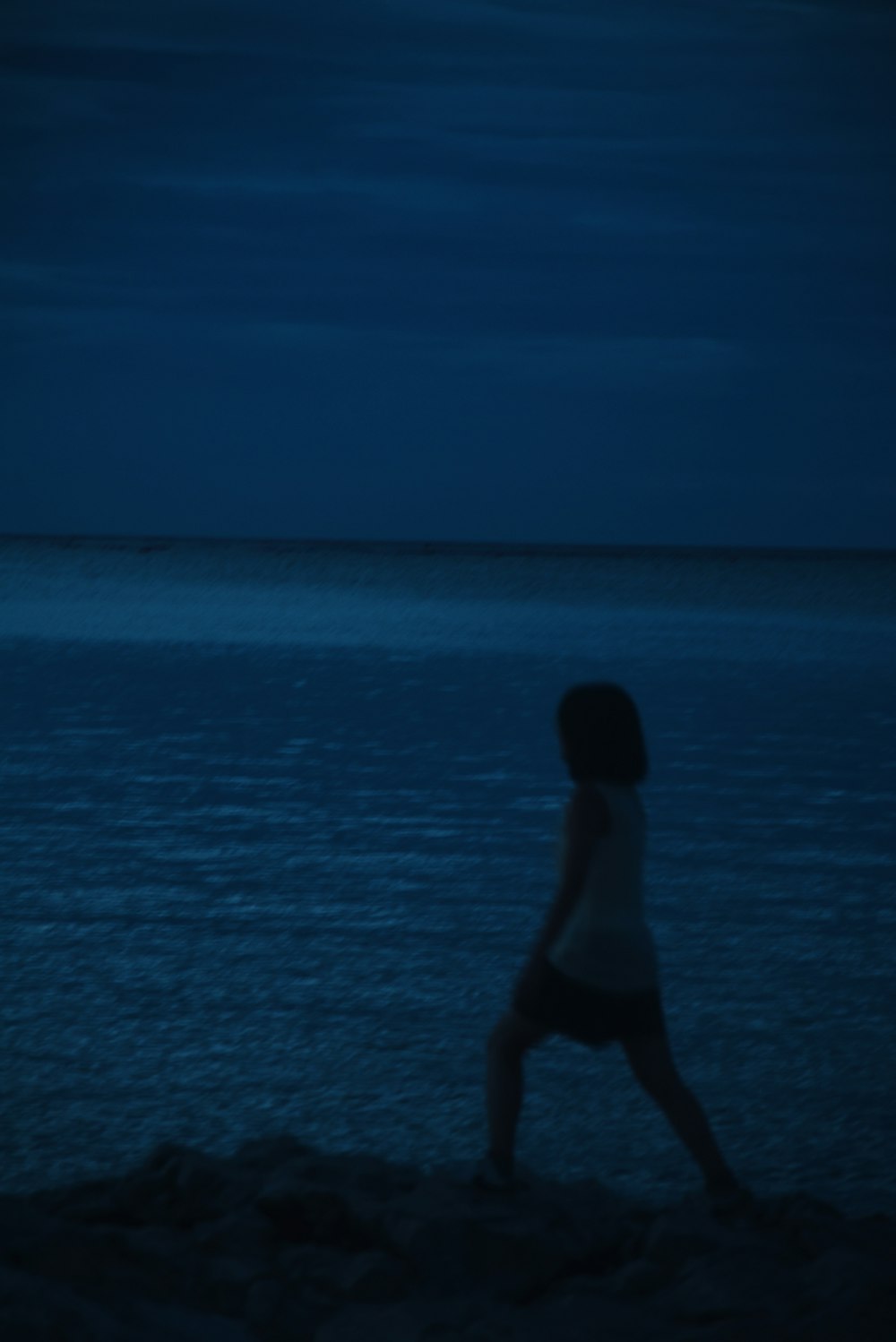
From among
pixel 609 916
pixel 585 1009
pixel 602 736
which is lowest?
pixel 585 1009

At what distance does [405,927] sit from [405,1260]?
13.2 feet

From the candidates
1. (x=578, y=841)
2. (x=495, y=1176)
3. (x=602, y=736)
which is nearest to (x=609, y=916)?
(x=578, y=841)

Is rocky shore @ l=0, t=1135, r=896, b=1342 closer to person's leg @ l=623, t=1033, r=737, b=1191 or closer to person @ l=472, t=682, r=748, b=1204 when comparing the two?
person's leg @ l=623, t=1033, r=737, b=1191

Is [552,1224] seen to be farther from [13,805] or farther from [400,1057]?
[13,805]

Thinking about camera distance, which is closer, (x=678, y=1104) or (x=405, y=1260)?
(x=405, y=1260)

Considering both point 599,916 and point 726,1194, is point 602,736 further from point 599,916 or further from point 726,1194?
point 726,1194

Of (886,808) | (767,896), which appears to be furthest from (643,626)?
(767,896)

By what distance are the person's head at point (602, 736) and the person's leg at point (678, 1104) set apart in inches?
30.0

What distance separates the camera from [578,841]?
4.48m

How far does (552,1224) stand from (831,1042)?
2457mm

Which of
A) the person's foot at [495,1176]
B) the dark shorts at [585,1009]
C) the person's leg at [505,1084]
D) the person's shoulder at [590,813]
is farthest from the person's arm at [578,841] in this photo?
the person's foot at [495,1176]

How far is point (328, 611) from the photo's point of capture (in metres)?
52.5

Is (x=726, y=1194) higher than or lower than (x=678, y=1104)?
lower

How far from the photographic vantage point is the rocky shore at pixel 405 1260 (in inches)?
146
